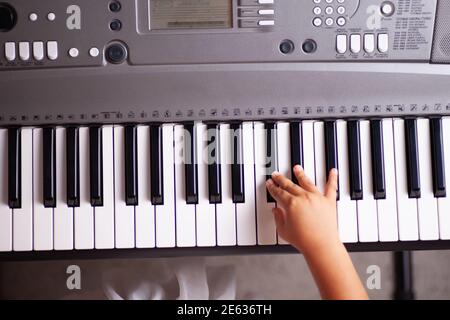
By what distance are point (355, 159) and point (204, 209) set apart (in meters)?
0.31

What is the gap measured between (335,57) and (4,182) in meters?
0.70

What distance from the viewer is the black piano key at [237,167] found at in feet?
2.99

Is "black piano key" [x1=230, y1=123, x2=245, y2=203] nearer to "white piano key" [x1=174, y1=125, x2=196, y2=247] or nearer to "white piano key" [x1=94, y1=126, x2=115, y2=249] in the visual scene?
"white piano key" [x1=174, y1=125, x2=196, y2=247]

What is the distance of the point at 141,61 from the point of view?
3.02ft

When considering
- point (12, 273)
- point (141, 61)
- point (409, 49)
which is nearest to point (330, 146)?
point (409, 49)

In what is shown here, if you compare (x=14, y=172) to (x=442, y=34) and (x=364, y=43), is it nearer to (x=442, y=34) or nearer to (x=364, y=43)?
(x=364, y=43)

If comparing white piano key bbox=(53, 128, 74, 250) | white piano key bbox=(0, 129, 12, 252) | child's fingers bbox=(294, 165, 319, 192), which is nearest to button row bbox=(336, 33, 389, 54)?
child's fingers bbox=(294, 165, 319, 192)

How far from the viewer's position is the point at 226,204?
3.02 ft

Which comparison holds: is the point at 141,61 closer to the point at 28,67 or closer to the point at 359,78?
the point at 28,67

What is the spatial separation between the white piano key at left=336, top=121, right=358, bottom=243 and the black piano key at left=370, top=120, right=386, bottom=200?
50mm

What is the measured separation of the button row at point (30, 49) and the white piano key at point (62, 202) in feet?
0.48

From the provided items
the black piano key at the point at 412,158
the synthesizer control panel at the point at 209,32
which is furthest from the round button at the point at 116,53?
the black piano key at the point at 412,158

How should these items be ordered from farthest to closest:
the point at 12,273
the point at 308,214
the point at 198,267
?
the point at 12,273 < the point at 198,267 < the point at 308,214

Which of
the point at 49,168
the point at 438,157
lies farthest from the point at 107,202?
the point at 438,157
